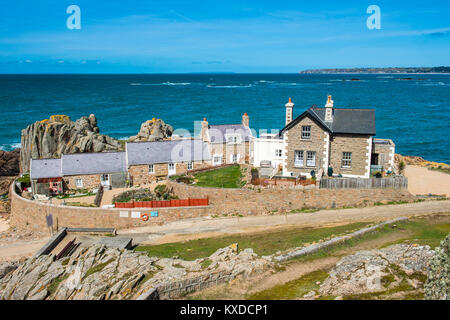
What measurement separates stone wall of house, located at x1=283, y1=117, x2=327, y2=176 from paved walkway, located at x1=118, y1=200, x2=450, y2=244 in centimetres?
553

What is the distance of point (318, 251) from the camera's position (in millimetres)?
22500

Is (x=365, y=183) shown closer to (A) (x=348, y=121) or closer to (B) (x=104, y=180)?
(A) (x=348, y=121)

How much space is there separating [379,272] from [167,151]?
28.7 m

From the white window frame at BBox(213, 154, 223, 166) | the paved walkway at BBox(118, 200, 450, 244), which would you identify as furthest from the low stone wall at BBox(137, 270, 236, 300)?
the white window frame at BBox(213, 154, 223, 166)

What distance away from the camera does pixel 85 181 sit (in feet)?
129

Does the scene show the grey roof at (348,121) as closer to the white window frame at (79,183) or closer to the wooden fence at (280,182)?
the wooden fence at (280,182)

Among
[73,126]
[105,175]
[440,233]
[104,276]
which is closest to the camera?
[104,276]

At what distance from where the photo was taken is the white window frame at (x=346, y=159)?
34.7 meters

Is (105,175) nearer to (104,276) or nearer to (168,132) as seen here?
(104,276)

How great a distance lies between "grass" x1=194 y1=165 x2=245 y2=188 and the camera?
1401 inches

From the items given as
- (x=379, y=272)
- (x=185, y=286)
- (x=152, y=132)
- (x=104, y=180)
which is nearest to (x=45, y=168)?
(x=104, y=180)

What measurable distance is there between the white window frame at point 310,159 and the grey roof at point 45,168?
24.5 metres
